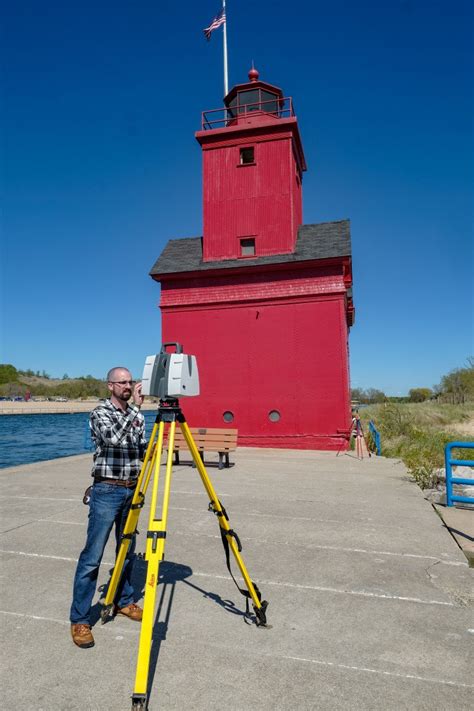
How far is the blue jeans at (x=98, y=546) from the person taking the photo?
3.63m

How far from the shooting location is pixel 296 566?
525 centimetres

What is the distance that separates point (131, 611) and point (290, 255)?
14.5 m

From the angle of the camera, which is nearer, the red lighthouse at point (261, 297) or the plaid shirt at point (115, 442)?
the plaid shirt at point (115, 442)

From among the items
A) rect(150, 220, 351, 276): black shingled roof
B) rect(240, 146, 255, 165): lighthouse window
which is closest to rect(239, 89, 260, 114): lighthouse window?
rect(240, 146, 255, 165): lighthouse window

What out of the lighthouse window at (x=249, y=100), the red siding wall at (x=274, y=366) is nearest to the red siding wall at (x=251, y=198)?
the lighthouse window at (x=249, y=100)

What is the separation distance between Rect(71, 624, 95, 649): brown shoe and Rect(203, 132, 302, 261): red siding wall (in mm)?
15259

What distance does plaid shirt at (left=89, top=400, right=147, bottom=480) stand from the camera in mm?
3820

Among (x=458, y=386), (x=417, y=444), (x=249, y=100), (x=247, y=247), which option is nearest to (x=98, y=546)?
(x=417, y=444)

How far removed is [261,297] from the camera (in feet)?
55.5

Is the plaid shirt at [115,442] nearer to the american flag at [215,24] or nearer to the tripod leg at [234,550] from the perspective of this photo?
the tripod leg at [234,550]

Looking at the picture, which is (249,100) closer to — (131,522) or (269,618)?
(131,522)

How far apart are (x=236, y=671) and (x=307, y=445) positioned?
42.7 ft

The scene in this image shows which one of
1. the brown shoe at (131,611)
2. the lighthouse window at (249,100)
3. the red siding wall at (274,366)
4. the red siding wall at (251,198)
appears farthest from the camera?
the lighthouse window at (249,100)

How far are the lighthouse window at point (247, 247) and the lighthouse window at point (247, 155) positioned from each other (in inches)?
121
